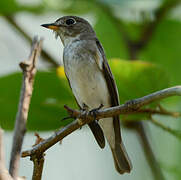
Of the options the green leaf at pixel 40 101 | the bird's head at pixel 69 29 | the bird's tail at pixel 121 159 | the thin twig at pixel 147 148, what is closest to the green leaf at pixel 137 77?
the thin twig at pixel 147 148

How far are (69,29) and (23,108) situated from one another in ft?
5.50

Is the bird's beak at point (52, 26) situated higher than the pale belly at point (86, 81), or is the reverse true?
the bird's beak at point (52, 26)

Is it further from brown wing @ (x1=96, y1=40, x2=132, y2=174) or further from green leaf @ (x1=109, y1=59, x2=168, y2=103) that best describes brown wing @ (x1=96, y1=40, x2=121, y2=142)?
green leaf @ (x1=109, y1=59, x2=168, y2=103)

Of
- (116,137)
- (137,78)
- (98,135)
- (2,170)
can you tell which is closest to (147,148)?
(137,78)

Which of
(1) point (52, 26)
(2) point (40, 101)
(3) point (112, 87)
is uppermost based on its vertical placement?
(1) point (52, 26)

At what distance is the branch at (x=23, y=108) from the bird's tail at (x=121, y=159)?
3.19ft

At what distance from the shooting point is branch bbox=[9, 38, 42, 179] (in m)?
1.51

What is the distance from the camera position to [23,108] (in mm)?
1801

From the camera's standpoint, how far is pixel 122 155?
9.26 feet

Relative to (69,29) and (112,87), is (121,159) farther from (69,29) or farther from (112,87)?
(69,29)

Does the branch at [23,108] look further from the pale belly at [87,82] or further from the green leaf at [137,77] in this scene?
the pale belly at [87,82]

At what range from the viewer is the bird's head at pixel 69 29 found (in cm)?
329

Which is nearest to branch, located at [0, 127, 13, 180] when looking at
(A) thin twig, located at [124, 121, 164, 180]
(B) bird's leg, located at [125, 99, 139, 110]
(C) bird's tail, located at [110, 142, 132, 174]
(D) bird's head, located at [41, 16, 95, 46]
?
(B) bird's leg, located at [125, 99, 139, 110]

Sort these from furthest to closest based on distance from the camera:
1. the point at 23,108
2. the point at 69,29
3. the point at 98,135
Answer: the point at 69,29, the point at 98,135, the point at 23,108
